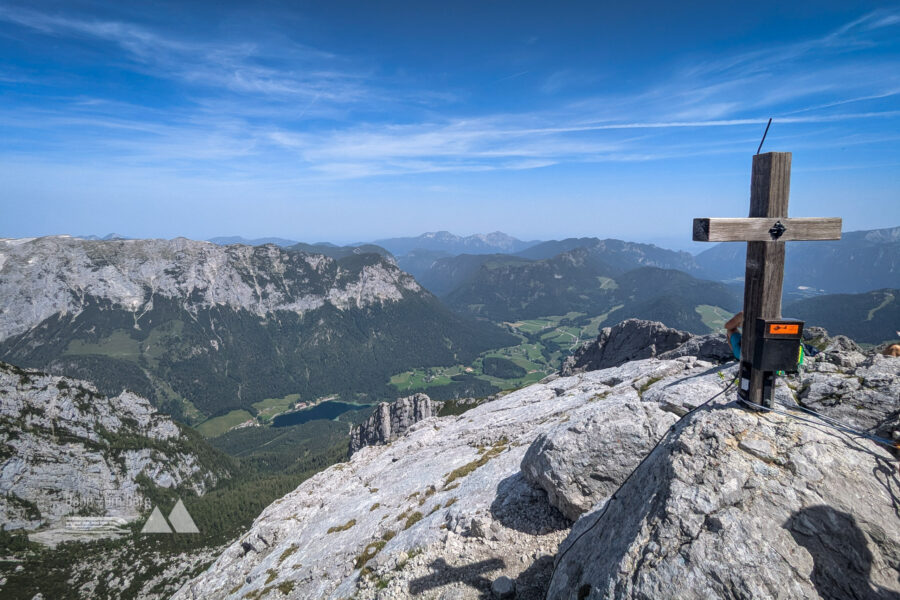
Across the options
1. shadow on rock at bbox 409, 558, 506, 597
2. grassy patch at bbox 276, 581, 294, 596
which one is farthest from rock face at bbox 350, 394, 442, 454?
shadow on rock at bbox 409, 558, 506, 597

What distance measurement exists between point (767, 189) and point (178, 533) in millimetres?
194151

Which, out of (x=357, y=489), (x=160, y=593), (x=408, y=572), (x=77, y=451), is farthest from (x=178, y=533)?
(x=408, y=572)

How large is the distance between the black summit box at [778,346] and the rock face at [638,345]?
48557 millimetres

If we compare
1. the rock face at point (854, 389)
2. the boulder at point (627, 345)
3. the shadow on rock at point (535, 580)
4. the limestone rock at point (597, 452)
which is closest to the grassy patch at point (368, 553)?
the limestone rock at point (597, 452)

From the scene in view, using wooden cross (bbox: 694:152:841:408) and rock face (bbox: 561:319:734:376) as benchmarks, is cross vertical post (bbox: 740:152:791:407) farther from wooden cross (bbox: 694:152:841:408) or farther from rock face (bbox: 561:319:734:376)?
rock face (bbox: 561:319:734:376)

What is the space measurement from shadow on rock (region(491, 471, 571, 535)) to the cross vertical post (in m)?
12.2

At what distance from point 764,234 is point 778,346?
6.92 ft

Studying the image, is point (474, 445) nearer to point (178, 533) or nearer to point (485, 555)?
point (485, 555)

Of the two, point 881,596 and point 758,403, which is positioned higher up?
point 758,403

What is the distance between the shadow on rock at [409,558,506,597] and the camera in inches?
585

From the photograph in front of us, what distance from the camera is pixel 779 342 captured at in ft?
24.2

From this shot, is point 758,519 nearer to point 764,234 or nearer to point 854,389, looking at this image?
point 764,234

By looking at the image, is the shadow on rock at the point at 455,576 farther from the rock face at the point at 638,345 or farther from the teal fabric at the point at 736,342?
the rock face at the point at 638,345

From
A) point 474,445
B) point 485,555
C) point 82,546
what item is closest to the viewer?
point 485,555
